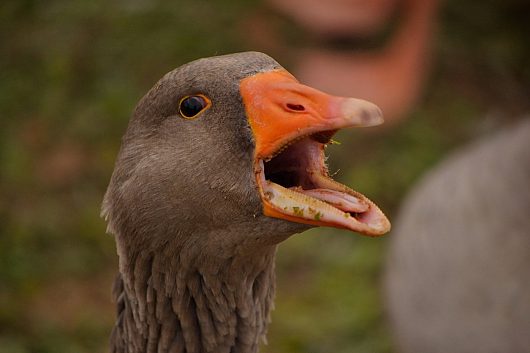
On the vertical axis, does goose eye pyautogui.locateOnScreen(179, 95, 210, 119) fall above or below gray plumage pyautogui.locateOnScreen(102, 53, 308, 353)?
above

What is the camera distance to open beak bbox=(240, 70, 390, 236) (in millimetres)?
1642

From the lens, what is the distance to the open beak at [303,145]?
1642mm

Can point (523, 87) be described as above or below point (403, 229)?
above

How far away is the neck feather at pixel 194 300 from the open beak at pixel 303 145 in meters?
0.26

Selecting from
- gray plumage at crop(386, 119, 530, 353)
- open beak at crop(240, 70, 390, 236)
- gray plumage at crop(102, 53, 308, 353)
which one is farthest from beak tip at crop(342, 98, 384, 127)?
gray plumage at crop(386, 119, 530, 353)

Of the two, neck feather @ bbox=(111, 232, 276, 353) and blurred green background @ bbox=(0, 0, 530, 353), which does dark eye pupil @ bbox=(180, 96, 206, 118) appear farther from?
blurred green background @ bbox=(0, 0, 530, 353)

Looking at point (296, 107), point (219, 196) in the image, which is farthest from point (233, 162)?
point (296, 107)

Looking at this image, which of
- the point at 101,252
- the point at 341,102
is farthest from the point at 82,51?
the point at 341,102

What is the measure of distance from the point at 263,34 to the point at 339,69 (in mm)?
766

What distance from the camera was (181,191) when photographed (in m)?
1.88

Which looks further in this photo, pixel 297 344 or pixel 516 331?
pixel 297 344

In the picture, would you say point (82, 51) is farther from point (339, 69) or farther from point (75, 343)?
point (75, 343)

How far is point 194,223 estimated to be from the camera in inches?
74.4

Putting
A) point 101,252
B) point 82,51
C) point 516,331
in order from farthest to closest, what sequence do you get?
point 82,51 → point 101,252 → point 516,331
